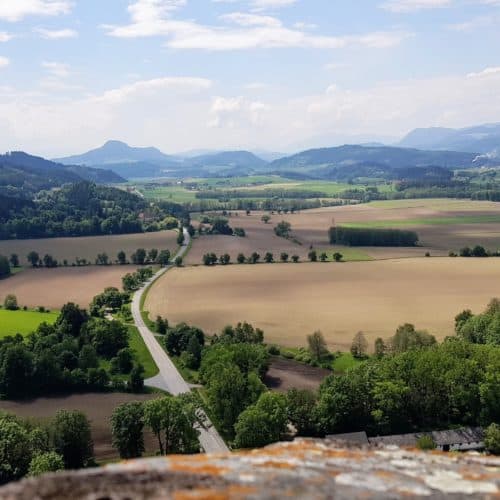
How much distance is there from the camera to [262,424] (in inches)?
1657

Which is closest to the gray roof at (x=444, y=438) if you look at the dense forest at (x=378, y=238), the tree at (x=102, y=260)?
the tree at (x=102, y=260)

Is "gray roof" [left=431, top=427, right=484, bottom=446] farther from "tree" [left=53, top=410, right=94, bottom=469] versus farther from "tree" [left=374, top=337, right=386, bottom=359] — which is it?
"tree" [left=53, top=410, right=94, bottom=469]

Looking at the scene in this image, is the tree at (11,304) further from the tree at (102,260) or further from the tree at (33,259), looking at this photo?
the tree at (102,260)

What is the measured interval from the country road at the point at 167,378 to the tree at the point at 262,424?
7.09 ft

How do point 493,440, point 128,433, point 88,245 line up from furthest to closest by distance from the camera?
1. point 88,245
2. point 128,433
3. point 493,440

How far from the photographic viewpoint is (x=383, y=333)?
244 feet

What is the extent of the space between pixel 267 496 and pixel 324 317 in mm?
76303

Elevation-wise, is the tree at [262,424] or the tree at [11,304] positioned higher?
the tree at [11,304]

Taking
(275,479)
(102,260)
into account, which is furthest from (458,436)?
(102,260)

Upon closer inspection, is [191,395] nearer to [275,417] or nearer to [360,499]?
[275,417]

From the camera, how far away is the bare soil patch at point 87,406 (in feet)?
163

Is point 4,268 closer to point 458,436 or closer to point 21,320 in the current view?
point 21,320

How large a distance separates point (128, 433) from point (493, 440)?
28.9 m

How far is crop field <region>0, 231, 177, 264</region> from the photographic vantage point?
5625 inches
